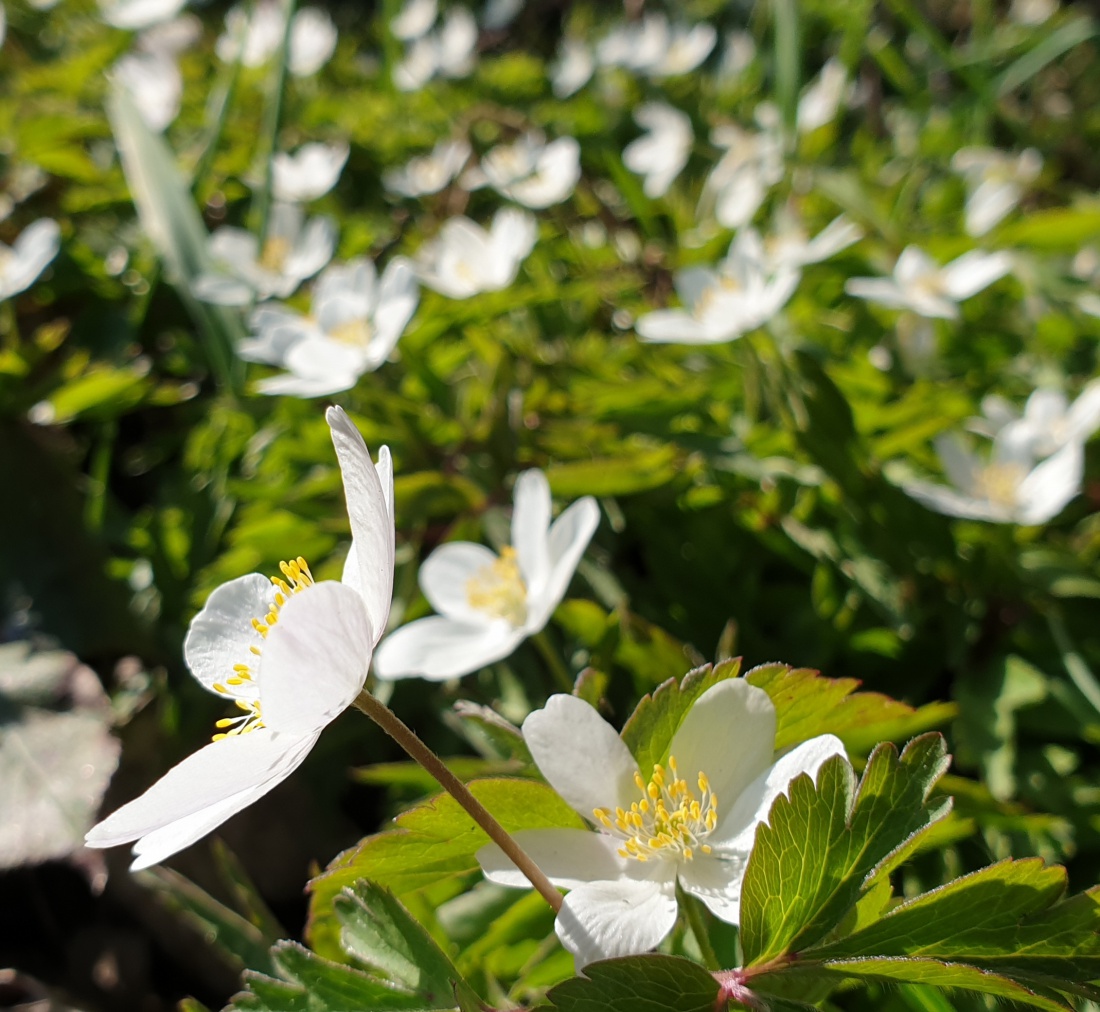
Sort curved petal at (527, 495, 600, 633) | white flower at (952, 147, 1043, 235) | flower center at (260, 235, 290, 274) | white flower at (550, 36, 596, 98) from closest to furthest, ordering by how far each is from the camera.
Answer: curved petal at (527, 495, 600, 633) → flower center at (260, 235, 290, 274) → white flower at (952, 147, 1043, 235) → white flower at (550, 36, 596, 98)

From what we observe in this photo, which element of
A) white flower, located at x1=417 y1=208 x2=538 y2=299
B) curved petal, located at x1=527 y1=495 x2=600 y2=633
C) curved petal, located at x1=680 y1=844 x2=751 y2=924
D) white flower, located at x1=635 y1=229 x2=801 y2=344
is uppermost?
white flower, located at x1=417 y1=208 x2=538 y2=299

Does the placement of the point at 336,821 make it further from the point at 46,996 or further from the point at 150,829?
the point at 150,829

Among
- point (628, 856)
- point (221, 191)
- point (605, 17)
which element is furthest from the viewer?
point (605, 17)

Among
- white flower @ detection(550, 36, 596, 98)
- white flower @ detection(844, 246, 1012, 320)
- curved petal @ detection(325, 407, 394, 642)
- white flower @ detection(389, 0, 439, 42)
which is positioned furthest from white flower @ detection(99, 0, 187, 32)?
curved petal @ detection(325, 407, 394, 642)

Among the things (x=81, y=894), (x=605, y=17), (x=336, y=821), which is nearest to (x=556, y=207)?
(x=336, y=821)

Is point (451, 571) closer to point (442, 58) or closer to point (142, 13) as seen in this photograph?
point (442, 58)

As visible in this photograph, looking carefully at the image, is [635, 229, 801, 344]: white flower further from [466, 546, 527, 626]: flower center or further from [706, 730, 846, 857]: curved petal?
[706, 730, 846, 857]: curved petal

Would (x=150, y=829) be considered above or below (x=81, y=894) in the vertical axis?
above
